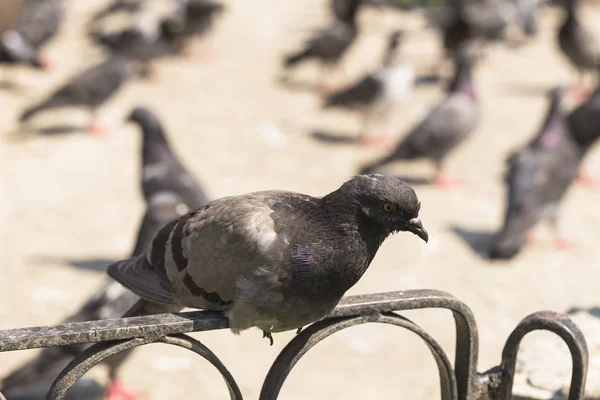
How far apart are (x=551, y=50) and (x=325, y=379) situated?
1221 centimetres

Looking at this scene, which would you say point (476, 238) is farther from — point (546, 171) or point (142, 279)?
point (142, 279)

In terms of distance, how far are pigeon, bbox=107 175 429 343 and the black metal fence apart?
11 centimetres

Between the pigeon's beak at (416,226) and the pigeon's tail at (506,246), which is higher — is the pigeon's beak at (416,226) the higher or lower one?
the lower one

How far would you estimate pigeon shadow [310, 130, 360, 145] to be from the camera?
10961 mm

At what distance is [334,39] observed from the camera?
42.6ft

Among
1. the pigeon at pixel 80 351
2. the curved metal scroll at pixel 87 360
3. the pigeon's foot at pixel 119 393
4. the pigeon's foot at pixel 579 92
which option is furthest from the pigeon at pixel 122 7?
the curved metal scroll at pixel 87 360

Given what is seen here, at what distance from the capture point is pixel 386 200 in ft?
7.75

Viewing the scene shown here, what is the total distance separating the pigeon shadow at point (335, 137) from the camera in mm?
10961

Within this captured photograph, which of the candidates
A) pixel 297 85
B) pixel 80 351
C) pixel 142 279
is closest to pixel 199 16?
pixel 297 85

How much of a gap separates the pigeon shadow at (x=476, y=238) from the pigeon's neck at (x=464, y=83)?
2401mm

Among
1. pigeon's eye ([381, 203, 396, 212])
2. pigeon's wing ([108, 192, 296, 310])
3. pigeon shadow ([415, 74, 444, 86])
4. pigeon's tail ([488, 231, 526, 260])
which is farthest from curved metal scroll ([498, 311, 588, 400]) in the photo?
pigeon shadow ([415, 74, 444, 86])

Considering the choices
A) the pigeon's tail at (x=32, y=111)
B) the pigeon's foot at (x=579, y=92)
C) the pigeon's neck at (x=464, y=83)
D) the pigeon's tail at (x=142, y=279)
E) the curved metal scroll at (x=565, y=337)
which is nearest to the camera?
the curved metal scroll at (x=565, y=337)

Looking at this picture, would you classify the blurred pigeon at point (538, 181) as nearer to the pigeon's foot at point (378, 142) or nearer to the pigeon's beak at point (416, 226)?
the pigeon's foot at point (378, 142)

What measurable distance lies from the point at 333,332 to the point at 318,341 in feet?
0.23
